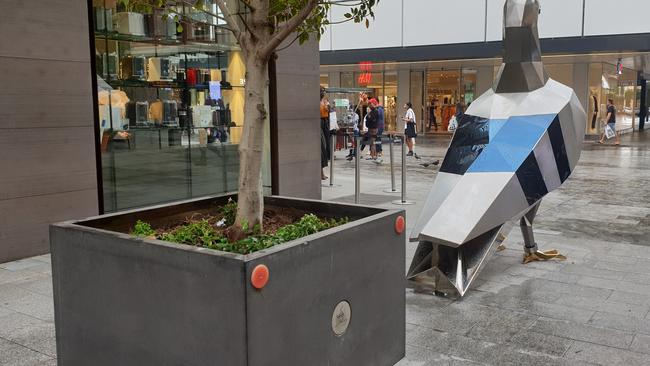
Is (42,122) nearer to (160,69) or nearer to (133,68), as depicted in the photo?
(133,68)

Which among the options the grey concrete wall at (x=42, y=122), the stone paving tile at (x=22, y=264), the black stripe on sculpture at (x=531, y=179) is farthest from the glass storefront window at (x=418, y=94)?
the stone paving tile at (x=22, y=264)

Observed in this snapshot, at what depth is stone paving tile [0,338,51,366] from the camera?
4.37m

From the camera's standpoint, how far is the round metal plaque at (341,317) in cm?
356

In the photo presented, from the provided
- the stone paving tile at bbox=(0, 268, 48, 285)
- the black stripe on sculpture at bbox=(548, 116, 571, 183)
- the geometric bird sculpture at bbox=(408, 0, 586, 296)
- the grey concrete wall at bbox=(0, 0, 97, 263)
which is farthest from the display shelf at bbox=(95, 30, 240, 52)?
the black stripe on sculpture at bbox=(548, 116, 571, 183)

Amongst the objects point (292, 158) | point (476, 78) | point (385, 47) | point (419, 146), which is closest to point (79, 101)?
point (292, 158)

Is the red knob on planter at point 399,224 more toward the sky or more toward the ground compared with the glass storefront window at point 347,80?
more toward the ground

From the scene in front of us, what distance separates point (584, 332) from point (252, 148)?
3076 mm

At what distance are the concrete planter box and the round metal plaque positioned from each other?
0.01 m

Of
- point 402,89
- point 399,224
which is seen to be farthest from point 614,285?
point 402,89

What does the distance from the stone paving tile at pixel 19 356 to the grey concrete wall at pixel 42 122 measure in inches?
107

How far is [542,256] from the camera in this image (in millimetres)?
7266

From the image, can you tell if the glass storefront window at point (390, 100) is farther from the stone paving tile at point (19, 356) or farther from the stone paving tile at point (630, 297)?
the stone paving tile at point (19, 356)

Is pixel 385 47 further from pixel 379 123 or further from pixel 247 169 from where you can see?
pixel 247 169

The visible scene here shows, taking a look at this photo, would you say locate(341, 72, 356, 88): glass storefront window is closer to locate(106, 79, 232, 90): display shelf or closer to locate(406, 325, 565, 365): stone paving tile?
locate(106, 79, 232, 90): display shelf
